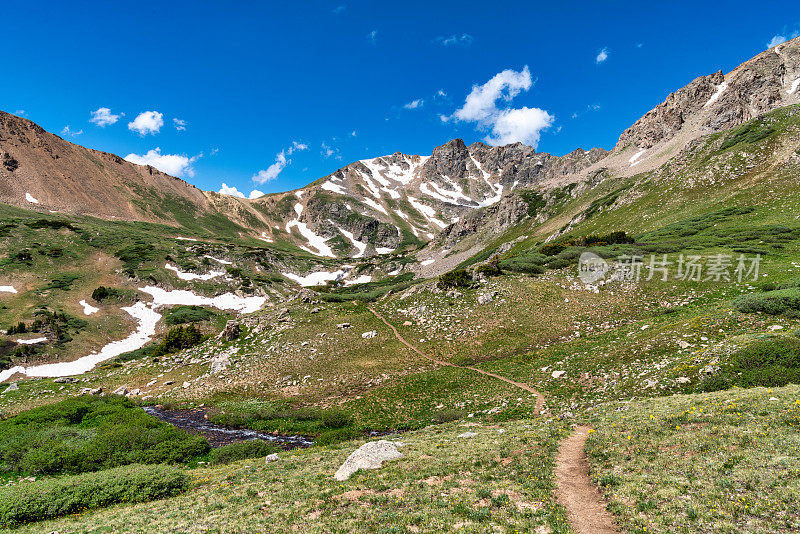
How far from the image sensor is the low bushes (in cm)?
1752

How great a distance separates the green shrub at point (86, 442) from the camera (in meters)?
19.7

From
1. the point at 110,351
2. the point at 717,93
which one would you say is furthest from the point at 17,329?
the point at 717,93

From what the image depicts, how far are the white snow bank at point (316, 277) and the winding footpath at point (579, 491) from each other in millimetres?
150463

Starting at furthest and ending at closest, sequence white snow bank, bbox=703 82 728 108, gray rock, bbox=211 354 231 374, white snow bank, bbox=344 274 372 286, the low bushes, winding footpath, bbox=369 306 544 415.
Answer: white snow bank, bbox=344 274 372 286 → white snow bank, bbox=703 82 728 108 → gray rock, bbox=211 354 231 374 → winding footpath, bbox=369 306 544 415 → the low bushes

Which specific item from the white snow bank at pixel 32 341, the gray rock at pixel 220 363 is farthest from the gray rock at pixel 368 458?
the white snow bank at pixel 32 341

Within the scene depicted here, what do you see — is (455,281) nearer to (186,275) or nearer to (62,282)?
(62,282)

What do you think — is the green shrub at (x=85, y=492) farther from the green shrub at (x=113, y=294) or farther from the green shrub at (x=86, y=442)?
the green shrub at (x=113, y=294)

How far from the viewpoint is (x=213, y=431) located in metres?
28.3

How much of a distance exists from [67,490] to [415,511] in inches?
668

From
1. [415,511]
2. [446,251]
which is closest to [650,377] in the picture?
[415,511]

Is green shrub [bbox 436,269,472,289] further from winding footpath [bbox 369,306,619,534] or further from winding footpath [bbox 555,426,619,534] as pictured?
winding footpath [bbox 555,426,619,534]

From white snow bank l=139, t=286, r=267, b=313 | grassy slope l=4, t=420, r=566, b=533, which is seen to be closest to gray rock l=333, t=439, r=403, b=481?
grassy slope l=4, t=420, r=566, b=533

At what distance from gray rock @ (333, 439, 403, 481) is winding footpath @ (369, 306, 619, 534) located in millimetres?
7650

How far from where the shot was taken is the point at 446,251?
16712 cm
